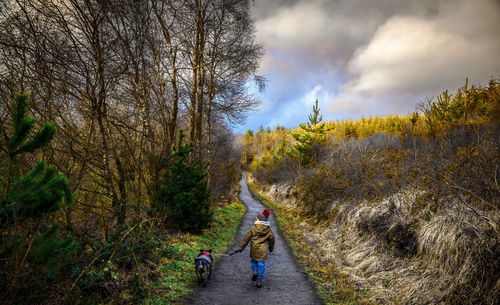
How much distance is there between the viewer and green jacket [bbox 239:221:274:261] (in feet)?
25.6

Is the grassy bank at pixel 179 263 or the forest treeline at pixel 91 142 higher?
the forest treeline at pixel 91 142

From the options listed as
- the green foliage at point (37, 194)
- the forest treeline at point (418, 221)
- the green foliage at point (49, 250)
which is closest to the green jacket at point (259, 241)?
the forest treeline at point (418, 221)

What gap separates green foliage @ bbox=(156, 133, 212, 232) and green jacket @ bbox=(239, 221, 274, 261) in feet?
9.70

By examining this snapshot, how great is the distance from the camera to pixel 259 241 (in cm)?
791

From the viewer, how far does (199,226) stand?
38.7 ft

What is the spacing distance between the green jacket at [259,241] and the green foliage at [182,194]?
2.96 meters

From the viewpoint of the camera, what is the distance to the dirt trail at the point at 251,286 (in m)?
6.71

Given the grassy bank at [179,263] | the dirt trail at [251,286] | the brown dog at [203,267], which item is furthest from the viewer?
the brown dog at [203,267]

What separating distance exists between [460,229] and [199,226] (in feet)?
25.9

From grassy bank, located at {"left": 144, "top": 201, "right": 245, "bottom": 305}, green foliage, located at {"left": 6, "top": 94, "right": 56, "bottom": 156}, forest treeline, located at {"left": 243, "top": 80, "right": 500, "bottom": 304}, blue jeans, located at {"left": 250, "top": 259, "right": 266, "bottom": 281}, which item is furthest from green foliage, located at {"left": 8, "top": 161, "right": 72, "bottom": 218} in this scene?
forest treeline, located at {"left": 243, "top": 80, "right": 500, "bottom": 304}

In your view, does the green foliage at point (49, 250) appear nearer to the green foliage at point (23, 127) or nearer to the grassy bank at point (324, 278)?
the green foliage at point (23, 127)

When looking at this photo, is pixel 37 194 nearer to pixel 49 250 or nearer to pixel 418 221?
pixel 49 250

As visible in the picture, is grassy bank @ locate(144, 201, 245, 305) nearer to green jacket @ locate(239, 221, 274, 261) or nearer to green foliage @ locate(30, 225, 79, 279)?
green jacket @ locate(239, 221, 274, 261)

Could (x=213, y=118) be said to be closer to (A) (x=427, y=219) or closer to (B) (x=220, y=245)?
(B) (x=220, y=245)
